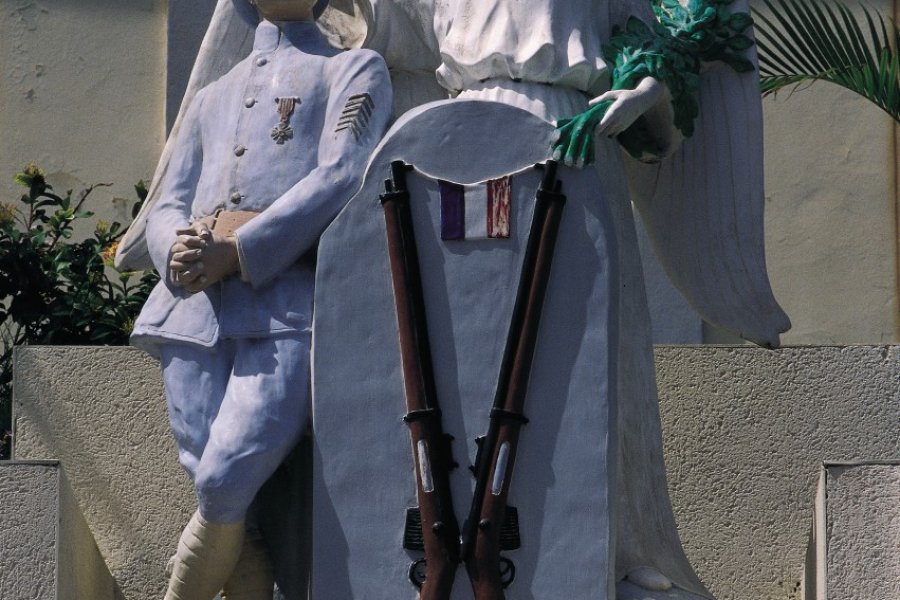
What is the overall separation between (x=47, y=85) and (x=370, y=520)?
3209 mm

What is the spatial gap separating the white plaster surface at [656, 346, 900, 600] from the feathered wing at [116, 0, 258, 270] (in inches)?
60.9

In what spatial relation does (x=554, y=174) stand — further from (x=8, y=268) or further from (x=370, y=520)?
(x=8, y=268)

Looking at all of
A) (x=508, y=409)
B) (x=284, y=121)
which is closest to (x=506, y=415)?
(x=508, y=409)

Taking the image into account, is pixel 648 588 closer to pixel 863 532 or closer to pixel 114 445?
pixel 863 532

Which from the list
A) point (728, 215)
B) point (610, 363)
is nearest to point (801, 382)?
point (728, 215)

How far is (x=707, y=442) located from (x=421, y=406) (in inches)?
55.7

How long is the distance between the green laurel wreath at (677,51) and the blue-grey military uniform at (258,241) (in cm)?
61

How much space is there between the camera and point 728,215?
801cm

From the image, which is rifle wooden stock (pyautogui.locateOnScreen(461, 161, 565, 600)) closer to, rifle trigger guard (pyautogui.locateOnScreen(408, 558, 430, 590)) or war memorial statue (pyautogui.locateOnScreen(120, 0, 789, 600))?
war memorial statue (pyautogui.locateOnScreen(120, 0, 789, 600))

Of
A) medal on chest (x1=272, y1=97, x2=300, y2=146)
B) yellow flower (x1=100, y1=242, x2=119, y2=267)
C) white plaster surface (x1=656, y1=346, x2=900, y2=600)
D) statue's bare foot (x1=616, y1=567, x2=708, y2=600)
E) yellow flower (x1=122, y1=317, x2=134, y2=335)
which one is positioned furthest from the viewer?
yellow flower (x1=100, y1=242, x2=119, y2=267)

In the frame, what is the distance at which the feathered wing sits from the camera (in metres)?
8.02

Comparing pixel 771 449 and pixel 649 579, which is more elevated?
pixel 771 449

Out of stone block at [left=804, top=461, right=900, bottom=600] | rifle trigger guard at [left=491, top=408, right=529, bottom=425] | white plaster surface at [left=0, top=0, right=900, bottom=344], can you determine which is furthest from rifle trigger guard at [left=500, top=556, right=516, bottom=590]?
white plaster surface at [left=0, top=0, right=900, bottom=344]

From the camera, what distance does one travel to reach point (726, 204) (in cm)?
801
